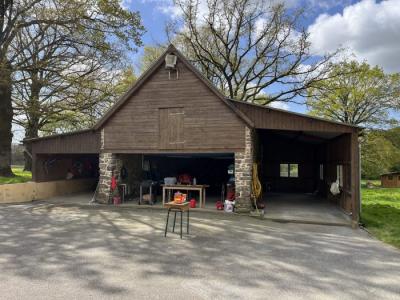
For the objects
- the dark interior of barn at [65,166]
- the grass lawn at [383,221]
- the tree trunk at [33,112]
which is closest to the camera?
the grass lawn at [383,221]

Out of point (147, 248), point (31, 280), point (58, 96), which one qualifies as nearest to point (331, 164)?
point (147, 248)

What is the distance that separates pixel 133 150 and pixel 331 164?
9.59 m

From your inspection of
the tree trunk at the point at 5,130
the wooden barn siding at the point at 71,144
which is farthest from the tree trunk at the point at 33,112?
the wooden barn siding at the point at 71,144

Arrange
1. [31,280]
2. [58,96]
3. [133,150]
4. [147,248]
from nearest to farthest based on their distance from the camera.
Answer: [31,280] < [147,248] < [133,150] < [58,96]

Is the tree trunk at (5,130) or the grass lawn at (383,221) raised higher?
the tree trunk at (5,130)

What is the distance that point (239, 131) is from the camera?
525 inches

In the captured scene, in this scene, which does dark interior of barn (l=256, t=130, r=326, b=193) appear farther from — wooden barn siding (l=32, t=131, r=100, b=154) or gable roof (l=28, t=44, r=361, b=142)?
wooden barn siding (l=32, t=131, r=100, b=154)

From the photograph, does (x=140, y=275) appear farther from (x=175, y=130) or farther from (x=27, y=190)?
(x=27, y=190)

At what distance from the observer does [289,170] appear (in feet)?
72.2

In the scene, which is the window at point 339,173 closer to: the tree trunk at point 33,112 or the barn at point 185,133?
the barn at point 185,133

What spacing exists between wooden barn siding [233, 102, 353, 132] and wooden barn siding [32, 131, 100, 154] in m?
6.96

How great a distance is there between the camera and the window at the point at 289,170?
21.8 metres

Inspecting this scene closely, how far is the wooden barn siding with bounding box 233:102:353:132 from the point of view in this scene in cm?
1232

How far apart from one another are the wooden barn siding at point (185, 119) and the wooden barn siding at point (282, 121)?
0.60m
